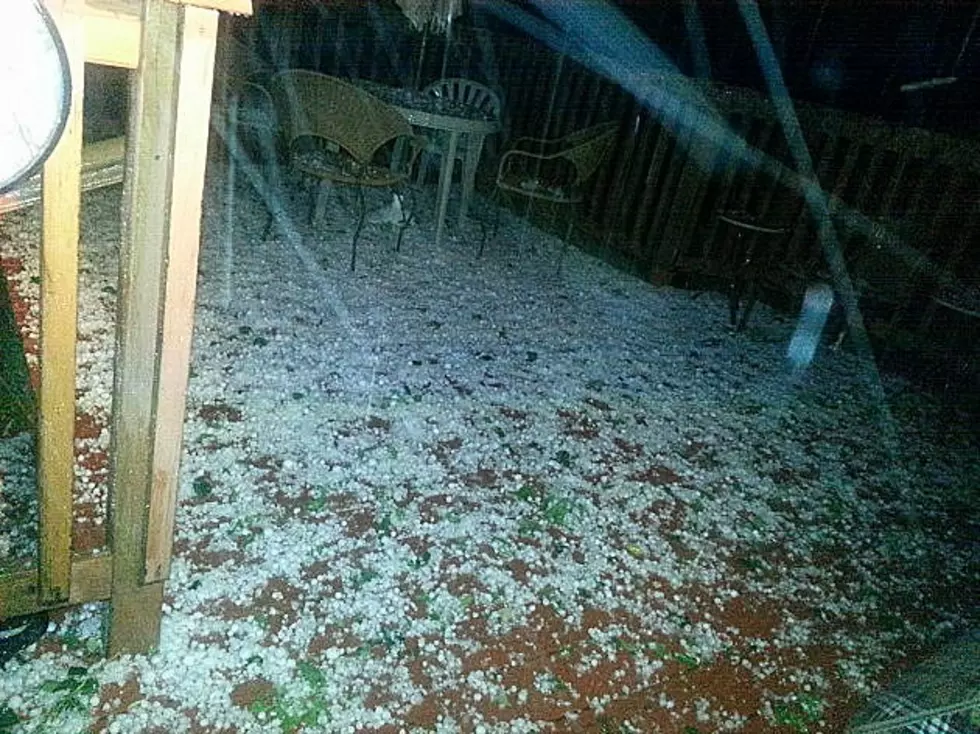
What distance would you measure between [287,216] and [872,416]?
3.95 metres

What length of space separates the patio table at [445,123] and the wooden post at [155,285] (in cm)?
335

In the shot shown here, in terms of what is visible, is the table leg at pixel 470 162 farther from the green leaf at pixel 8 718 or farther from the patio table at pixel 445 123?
the green leaf at pixel 8 718

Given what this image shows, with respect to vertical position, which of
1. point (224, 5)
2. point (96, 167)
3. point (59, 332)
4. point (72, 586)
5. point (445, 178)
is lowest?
point (72, 586)

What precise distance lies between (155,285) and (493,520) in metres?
1.54

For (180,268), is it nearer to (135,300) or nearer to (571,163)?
(135,300)

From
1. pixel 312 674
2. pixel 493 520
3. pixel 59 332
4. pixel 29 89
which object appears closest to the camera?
pixel 29 89

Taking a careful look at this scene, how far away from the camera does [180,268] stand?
1360 mm

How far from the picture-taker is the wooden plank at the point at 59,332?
117cm

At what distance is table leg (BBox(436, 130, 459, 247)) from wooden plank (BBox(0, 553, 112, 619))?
12.4 ft

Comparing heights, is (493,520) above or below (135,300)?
below

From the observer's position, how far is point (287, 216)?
504 cm

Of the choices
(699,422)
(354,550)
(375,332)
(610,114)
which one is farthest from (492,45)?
(354,550)


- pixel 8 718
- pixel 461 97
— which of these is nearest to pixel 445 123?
pixel 461 97

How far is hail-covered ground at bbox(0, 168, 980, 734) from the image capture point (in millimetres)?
1863
